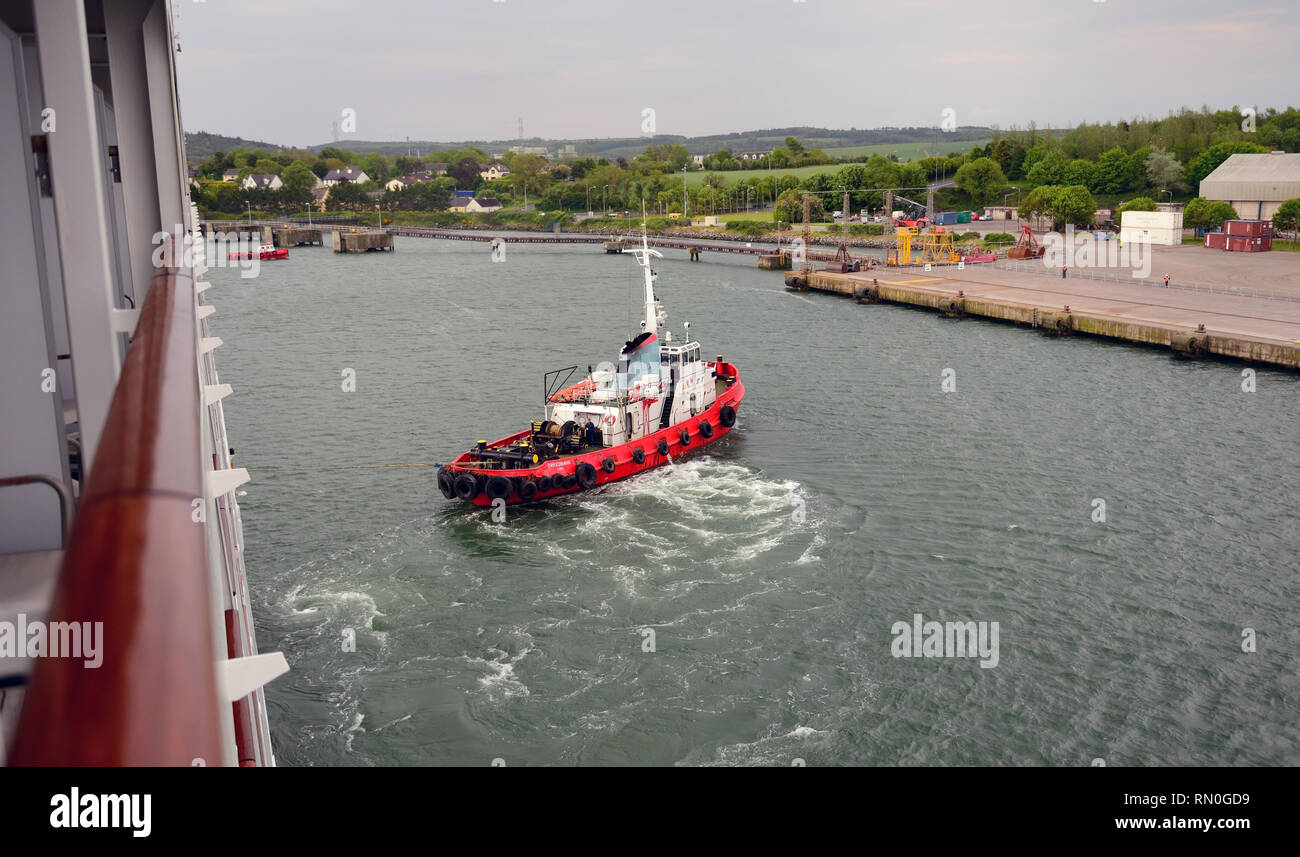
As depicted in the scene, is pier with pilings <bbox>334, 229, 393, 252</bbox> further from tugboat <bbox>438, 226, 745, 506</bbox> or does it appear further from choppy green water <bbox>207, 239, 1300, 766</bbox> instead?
tugboat <bbox>438, 226, 745, 506</bbox>

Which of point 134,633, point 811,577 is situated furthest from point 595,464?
point 134,633

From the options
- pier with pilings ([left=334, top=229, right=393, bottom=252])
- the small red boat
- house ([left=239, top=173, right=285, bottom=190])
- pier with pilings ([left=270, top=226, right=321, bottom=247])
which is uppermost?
house ([left=239, top=173, right=285, bottom=190])

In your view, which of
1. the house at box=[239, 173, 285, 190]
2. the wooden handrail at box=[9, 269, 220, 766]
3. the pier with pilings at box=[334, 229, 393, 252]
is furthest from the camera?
the house at box=[239, 173, 285, 190]

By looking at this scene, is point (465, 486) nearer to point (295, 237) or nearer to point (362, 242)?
point (362, 242)

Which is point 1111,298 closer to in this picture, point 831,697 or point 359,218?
point 831,697

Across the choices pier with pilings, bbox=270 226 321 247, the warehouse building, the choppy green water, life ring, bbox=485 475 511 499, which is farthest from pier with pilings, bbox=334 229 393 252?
life ring, bbox=485 475 511 499
